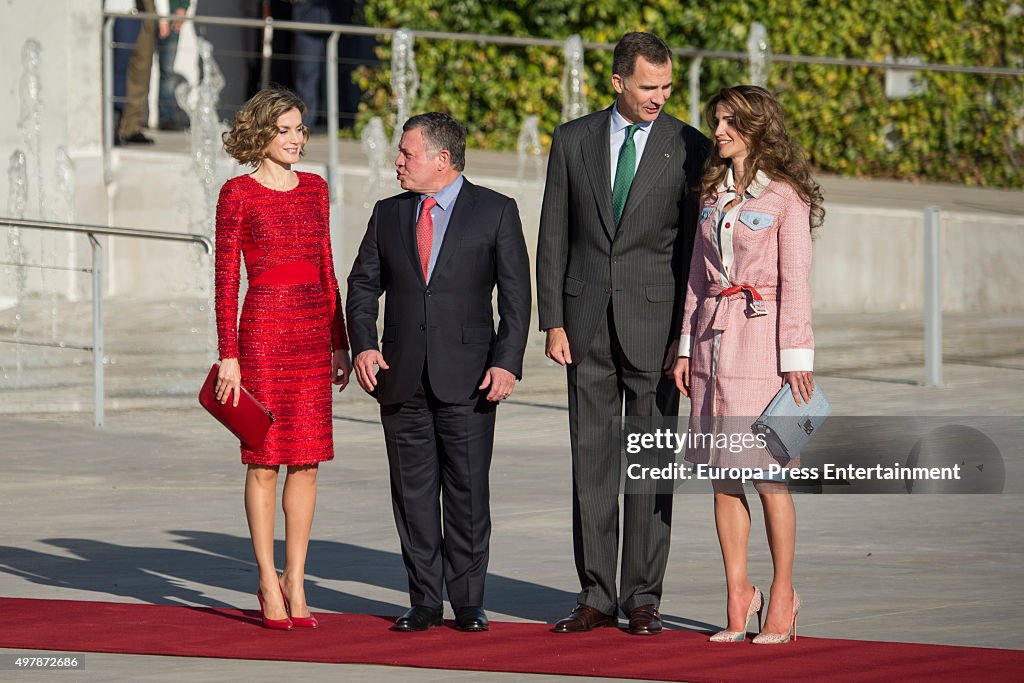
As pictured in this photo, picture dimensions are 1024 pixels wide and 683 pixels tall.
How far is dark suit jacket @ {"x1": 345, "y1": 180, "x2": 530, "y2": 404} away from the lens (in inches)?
258

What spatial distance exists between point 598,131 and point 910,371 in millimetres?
6696

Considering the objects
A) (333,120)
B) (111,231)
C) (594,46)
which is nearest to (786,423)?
(111,231)

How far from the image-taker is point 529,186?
16.5m

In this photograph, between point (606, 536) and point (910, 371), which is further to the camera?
point (910, 371)

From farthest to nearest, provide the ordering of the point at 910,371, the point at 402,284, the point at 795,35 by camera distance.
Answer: the point at 795,35, the point at 910,371, the point at 402,284

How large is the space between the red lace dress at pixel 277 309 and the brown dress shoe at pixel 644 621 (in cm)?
116

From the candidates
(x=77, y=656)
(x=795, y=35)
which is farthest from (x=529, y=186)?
(x=77, y=656)

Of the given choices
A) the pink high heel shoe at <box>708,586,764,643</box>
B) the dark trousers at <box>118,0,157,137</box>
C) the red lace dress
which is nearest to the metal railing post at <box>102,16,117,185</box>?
the dark trousers at <box>118,0,157,137</box>

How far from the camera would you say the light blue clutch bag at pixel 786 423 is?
6152 millimetres

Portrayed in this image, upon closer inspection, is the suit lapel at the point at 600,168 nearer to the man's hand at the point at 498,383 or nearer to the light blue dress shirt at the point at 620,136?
the light blue dress shirt at the point at 620,136

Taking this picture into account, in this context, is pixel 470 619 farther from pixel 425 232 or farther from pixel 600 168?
pixel 600 168

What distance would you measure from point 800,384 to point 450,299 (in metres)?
1.18

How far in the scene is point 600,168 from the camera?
6.59 m

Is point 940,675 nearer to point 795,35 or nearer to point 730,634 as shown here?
point 730,634
